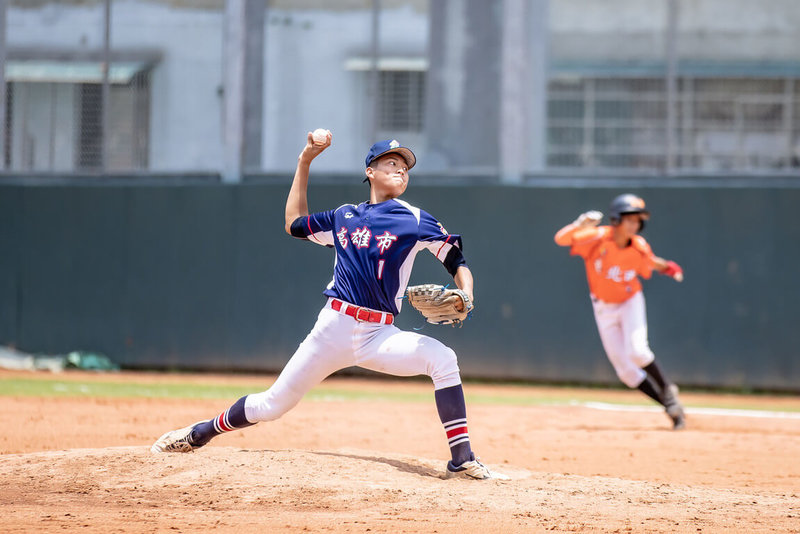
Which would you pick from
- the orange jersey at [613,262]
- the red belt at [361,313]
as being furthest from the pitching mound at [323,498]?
the orange jersey at [613,262]

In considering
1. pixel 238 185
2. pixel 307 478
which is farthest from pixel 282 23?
pixel 307 478

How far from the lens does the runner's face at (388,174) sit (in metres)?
5.87

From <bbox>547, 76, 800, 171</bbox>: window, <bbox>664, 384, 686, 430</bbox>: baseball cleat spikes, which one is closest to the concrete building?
<bbox>547, 76, 800, 171</bbox>: window

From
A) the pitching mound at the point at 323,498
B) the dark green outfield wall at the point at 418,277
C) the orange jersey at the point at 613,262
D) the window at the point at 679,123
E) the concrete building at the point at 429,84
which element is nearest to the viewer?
the pitching mound at the point at 323,498

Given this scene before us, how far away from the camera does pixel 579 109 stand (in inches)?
553

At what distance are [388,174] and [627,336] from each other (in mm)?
4372

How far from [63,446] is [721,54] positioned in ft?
33.7

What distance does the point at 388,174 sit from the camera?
19.2 ft

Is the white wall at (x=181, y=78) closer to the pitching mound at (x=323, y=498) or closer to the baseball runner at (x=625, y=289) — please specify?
the baseball runner at (x=625, y=289)

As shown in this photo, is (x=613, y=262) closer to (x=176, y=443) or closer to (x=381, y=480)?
(x=381, y=480)

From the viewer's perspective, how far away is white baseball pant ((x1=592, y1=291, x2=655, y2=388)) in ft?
30.8

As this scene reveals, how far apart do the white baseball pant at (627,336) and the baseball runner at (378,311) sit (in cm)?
387

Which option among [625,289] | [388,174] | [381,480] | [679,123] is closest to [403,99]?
[679,123]

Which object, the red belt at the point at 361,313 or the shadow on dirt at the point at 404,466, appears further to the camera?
the shadow on dirt at the point at 404,466
